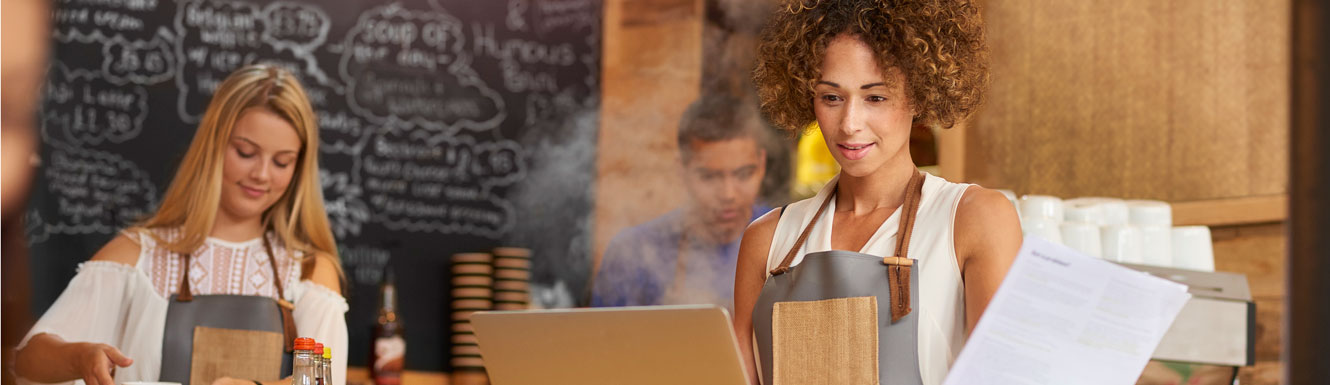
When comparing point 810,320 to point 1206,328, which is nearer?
point 810,320

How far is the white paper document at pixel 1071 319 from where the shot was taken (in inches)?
43.4

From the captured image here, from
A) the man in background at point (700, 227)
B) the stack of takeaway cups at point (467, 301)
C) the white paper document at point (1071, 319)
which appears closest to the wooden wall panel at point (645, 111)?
the man in background at point (700, 227)

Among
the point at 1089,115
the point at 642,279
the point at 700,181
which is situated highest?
the point at 1089,115

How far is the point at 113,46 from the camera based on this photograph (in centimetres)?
351

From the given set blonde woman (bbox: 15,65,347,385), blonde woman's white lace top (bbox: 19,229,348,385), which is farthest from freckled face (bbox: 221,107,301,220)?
blonde woman's white lace top (bbox: 19,229,348,385)

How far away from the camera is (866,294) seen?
1584 mm

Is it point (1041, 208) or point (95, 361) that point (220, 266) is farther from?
point (1041, 208)

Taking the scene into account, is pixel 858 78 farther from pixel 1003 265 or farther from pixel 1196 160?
pixel 1196 160

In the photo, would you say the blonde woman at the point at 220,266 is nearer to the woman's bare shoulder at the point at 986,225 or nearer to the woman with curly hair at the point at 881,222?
the woman with curly hair at the point at 881,222

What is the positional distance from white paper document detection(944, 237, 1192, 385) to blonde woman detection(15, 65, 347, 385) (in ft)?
6.41

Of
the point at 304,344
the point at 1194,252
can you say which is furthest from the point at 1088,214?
the point at 304,344

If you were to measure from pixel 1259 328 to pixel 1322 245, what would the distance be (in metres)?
2.99

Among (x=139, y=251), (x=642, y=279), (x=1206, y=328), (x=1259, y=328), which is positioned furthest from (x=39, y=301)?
Result: (x=1259, y=328)

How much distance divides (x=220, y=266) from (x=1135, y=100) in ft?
8.07
